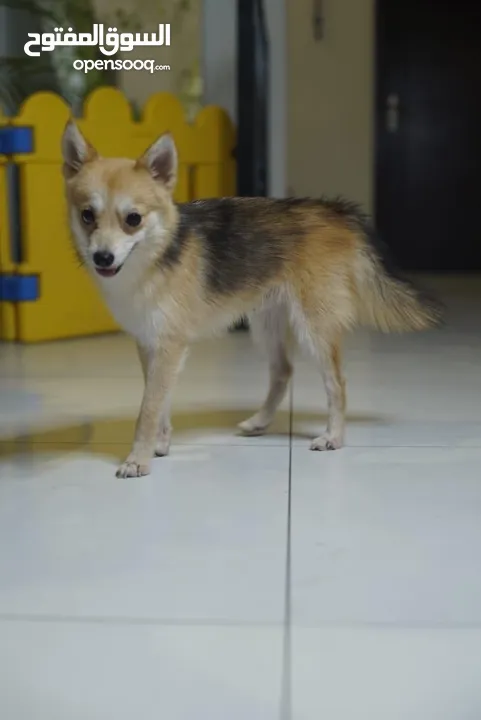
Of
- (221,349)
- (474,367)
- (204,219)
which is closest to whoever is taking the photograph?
Answer: (204,219)

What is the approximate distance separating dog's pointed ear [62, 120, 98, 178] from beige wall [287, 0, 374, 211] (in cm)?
527

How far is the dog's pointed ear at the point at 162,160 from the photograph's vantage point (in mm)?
2043

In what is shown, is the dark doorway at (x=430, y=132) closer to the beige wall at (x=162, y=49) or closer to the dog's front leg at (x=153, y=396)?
the beige wall at (x=162, y=49)

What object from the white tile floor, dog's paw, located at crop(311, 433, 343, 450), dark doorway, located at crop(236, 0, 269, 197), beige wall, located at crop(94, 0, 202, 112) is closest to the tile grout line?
the white tile floor

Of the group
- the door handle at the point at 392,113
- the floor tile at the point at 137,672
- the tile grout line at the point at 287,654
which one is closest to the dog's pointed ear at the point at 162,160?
the tile grout line at the point at 287,654

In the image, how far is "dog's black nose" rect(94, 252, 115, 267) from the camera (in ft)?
6.25

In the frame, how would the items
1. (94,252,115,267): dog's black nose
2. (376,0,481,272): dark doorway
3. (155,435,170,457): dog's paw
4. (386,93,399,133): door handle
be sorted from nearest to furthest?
(94,252,115,267): dog's black nose → (155,435,170,457): dog's paw → (376,0,481,272): dark doorway → (386,93,399,133): door handle

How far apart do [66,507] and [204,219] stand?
0.80 meters

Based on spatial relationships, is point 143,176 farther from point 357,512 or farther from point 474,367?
point 474,367

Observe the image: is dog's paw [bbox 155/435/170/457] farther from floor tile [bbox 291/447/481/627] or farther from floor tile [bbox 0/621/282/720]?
floor tile [bbox 0/621/282/720]

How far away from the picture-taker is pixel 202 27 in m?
4.99

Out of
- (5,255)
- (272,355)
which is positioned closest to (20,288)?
(5,255)

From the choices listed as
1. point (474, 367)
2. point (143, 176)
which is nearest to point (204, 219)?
point (143, 176)

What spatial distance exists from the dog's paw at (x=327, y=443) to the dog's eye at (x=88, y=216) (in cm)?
76
